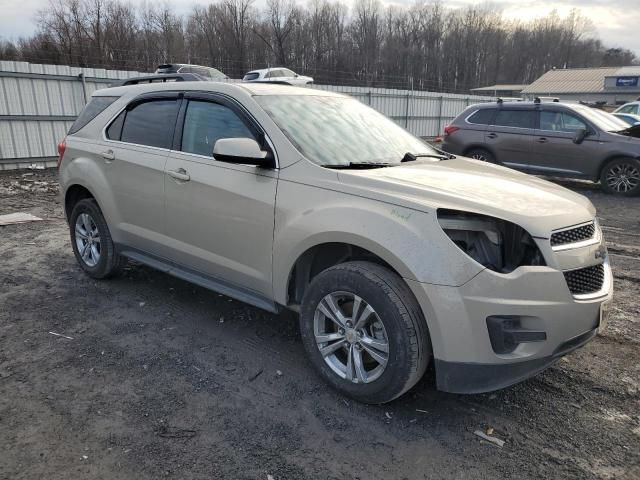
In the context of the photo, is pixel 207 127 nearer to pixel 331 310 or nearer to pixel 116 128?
pixel 116 128

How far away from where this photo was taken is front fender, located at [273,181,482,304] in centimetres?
253

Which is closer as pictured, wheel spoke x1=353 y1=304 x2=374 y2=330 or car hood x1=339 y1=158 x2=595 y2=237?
car hood x1=339 y1=158 x2=595 y2=237

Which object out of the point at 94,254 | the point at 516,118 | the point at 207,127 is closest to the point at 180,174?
the point at 207,127

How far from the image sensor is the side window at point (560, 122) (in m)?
10.3

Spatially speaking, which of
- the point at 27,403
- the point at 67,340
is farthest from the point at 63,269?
the point at 27,403

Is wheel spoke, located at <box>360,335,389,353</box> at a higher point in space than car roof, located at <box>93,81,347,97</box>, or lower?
lower

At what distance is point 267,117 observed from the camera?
11.2 ft

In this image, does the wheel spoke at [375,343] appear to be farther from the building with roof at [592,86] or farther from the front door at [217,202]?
the building with roof at [592,86]

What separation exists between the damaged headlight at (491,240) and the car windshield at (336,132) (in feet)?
3.11

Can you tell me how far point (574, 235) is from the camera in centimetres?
279

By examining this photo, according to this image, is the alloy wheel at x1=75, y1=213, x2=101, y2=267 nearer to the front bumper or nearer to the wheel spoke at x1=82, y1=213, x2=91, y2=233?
the wheel spoke at x1=82, y1=213, x2=91, y2=233

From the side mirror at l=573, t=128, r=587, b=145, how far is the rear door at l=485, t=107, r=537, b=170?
0.83 meters

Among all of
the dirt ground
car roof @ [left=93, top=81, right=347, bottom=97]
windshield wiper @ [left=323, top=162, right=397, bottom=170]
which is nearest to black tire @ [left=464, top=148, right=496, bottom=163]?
the dirt ground

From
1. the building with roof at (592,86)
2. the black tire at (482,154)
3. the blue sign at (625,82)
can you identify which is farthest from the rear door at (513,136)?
the blue sign at (625,82)
